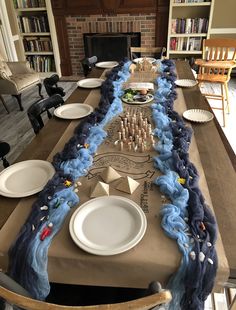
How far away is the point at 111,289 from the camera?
0.93 meters

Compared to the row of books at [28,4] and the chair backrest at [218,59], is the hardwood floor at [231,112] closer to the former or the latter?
the chair backrest at [218,59]

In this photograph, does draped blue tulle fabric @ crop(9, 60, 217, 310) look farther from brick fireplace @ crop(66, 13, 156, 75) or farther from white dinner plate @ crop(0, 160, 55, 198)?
brick fireplace @ crop(66, 13, 156, 75)

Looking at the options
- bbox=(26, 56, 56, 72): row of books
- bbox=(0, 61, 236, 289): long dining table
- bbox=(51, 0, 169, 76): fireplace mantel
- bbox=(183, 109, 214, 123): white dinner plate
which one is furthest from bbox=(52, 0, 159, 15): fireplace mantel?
bbox=(0, 61, 236, 289): long dining table

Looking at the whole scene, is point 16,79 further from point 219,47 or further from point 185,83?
point 219,47

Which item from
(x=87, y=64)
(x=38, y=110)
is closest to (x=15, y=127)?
(x=87, y=64)

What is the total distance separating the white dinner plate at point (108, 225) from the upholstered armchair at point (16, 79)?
9.38ft

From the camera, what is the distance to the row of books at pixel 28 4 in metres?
4.22

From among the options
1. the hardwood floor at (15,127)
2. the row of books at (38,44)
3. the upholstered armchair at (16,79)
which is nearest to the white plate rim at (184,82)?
the hardwood floor at (15,127)

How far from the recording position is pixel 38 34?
14.6 ft

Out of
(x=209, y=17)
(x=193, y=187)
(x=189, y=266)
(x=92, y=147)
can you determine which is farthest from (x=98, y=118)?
(x=209, y=17)

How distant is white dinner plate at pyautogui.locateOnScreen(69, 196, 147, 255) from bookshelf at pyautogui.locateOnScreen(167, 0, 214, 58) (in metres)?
3.79

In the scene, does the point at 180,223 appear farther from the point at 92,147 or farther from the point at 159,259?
the point at 92,147

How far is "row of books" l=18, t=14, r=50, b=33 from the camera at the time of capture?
4.34 m

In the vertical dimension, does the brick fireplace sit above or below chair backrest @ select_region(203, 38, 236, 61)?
above
